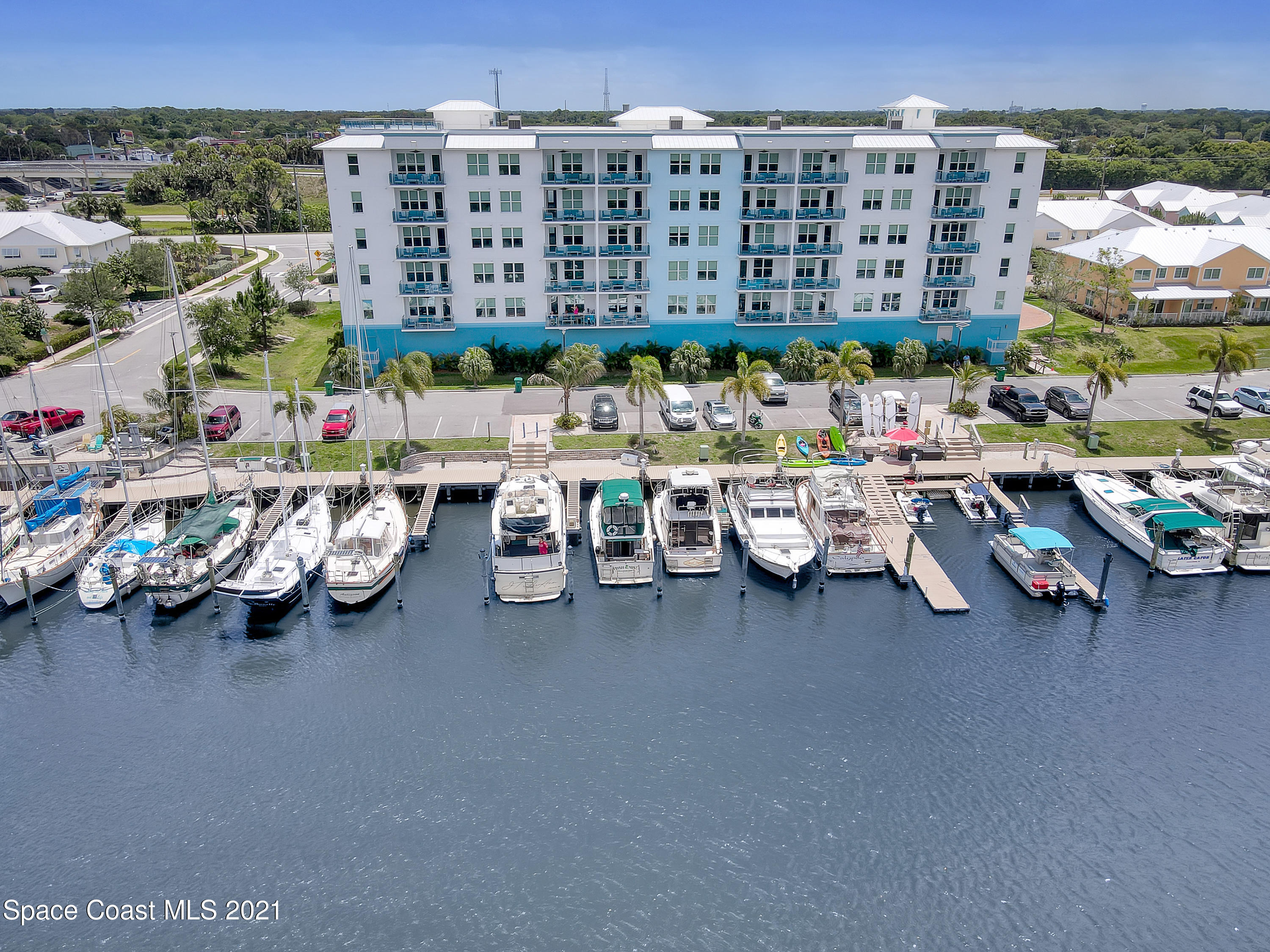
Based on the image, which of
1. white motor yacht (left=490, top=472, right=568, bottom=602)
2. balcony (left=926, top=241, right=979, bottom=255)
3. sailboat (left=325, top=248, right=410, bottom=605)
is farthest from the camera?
balcony (left=926, top=241, right=979, bottom=255)

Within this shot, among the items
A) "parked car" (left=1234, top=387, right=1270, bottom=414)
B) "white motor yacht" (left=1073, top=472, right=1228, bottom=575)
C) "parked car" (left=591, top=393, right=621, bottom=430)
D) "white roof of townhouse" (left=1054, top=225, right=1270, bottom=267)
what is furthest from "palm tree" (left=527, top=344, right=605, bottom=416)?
"white roof of townhouse" (left=1054, top=225, right=1270, bottom=267)

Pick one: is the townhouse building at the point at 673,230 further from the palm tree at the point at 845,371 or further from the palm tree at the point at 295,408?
the palm tree at the point at 845,371

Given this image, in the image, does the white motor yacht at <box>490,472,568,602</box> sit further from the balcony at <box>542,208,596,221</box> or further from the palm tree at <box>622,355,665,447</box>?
the balcony at <box>542,208,596,221</box>

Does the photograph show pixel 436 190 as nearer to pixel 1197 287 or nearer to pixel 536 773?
pixel 536 773

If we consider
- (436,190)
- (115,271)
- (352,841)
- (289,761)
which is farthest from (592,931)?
(115,271)

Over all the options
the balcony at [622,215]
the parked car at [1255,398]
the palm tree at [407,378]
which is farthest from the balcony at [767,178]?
the parked car at [1255,398]

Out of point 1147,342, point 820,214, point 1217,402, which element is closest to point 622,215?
point 820,214

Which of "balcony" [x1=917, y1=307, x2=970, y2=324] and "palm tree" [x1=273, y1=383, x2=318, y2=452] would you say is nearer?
"palm tree" [x1=273, y1=383, x2=318, y2=452]
